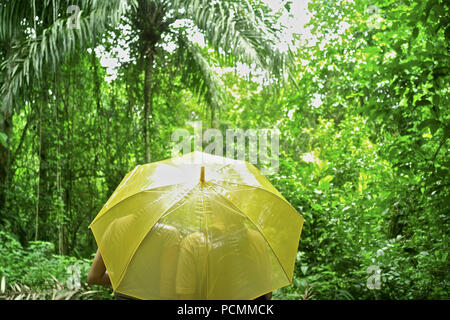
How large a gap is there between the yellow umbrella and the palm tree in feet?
12.8

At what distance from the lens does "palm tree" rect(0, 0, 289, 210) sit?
5.20m

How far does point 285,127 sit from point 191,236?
6280mm

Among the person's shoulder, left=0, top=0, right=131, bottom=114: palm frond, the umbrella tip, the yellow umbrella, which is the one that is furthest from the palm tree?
the person's shoulder

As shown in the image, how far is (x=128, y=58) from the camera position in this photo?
8180mm

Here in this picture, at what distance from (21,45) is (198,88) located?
137 inches

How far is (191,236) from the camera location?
57.1 inches

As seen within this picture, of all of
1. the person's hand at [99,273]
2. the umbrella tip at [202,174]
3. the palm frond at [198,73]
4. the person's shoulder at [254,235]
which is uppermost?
the palm frond at [198,73]

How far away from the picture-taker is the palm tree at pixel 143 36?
5.20 m

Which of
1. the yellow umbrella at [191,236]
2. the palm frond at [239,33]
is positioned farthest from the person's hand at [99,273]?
the palm frond at [239,33]

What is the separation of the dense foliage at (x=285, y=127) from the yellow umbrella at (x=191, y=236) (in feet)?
4.27

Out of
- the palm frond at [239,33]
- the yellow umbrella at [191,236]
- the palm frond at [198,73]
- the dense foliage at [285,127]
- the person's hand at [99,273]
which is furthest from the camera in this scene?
the palm frond at [198,73]

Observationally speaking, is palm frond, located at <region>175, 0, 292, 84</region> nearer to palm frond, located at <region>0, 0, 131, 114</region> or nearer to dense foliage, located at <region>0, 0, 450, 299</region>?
dense foliage, located at <region>0, 0, 450, 299</region>

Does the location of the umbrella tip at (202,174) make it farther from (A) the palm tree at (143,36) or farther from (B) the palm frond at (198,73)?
(B) the palm frond at (198,73)
